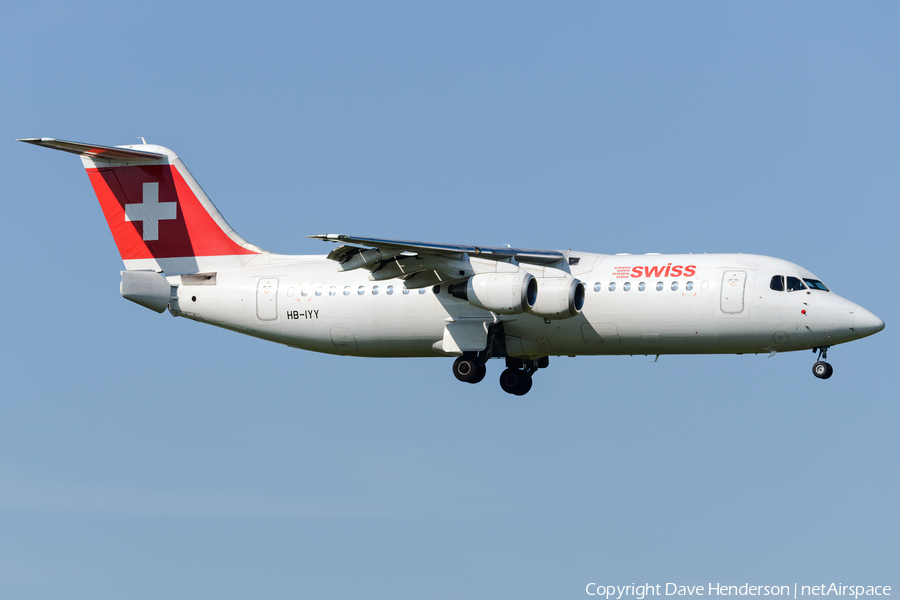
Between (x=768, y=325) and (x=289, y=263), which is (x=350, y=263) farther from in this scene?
(x=768, y=325)

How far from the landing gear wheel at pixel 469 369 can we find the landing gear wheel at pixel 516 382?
5.31 ft

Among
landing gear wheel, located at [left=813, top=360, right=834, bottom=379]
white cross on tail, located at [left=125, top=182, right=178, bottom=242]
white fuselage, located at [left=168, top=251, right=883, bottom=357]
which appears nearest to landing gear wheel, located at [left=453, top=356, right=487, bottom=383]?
white fuselage, located at [left=168, top=251, right=883, bottom=357]

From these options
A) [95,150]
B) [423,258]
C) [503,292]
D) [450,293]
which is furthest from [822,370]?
[95,150]

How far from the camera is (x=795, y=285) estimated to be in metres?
23.0

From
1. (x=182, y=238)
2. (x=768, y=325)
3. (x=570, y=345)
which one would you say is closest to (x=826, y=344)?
(x=768, y=325)

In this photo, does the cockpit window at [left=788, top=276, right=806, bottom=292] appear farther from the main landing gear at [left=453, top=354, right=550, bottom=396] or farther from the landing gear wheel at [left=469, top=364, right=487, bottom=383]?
the landing gear wheel at [left=469, top=364, right=487, bottom=383]

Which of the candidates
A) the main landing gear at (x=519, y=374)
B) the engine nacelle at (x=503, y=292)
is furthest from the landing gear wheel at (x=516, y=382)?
the engine nacelle at (x=503, y=292)

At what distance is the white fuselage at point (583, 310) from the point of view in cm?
2294

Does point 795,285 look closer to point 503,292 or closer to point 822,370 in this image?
point 822,370

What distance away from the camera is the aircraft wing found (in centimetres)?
2344

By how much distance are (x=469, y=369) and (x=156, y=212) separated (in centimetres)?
899

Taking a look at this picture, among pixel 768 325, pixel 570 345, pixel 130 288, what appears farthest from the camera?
pixel 130 288

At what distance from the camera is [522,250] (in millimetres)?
24188

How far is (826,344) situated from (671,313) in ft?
10.0
